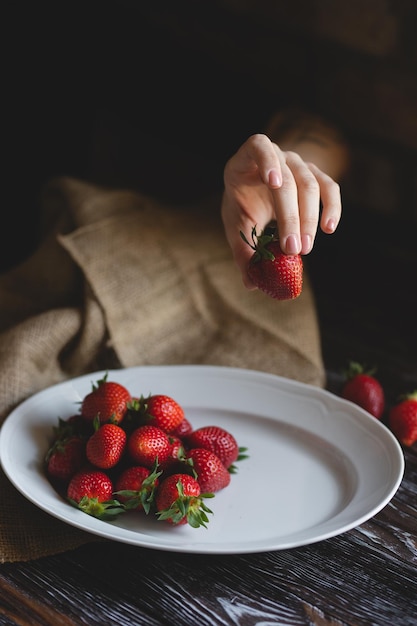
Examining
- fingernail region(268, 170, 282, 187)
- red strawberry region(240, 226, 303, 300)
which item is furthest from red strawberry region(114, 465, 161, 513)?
fingernail region(268, 170, 282, 187)

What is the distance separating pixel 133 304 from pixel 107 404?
0.38 metres

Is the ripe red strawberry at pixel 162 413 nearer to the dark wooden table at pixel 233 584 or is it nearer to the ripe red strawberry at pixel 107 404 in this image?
the ripe red strawberry at pixel 107 404

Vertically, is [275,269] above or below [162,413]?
above

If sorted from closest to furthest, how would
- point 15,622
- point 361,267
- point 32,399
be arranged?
point 15,622
point 32,399
point 361,267

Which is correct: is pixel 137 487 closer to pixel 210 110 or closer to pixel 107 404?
pixel 107 404

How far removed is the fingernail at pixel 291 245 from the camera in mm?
947

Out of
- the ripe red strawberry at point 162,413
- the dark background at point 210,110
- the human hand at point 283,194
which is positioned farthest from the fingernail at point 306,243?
the dark background at point 210,110

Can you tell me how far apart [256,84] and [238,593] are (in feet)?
4.20

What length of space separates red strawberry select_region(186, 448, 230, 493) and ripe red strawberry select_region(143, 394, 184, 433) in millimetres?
49

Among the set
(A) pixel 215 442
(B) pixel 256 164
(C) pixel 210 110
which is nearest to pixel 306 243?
(B) pixel 256 164

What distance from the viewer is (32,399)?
1.13m

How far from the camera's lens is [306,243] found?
3.22ft

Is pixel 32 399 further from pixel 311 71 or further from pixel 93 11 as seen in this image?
pixel 93 11

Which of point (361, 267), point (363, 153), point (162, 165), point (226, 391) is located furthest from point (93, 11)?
point (226, 391)
